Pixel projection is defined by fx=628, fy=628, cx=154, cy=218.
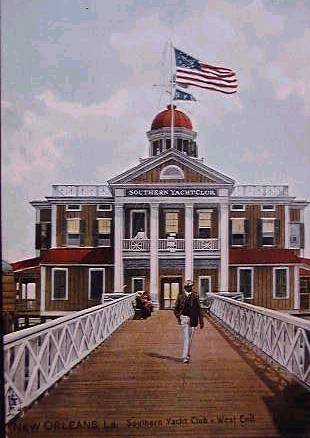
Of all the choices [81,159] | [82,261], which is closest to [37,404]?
[82,261]

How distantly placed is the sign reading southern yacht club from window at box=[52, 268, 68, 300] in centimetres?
36

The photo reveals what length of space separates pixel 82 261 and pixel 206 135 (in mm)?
619

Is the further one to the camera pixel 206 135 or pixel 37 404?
pixel 206 135

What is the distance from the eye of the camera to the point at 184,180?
7.16 feet

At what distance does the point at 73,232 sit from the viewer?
2.21m

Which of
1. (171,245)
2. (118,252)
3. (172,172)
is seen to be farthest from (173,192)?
(118,252)

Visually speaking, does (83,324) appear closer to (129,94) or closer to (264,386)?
(264,386)

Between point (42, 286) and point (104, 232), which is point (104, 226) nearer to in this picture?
point (104, 232)

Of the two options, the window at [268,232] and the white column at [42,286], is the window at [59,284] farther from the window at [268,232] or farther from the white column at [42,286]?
the window at [268,232]

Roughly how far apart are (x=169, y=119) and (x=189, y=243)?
1.45 feet

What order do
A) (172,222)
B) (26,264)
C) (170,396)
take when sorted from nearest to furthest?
(170,396)
(26,264)
(172,222)

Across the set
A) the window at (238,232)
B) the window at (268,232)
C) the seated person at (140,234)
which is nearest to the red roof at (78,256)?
the seated person at (140,234)

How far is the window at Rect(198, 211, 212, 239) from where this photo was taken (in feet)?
7.20

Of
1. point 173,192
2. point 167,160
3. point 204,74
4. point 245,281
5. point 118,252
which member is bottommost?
point 245,281
